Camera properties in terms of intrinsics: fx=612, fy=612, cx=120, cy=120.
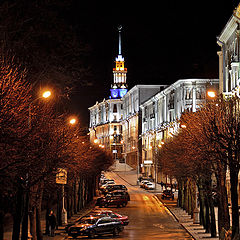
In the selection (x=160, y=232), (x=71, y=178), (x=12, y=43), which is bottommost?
(x=160, y=232)

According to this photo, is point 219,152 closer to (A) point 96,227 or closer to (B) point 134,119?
(A) point 96,227

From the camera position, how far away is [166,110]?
118312mm

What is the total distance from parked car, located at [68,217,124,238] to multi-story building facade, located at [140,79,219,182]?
1973 inches

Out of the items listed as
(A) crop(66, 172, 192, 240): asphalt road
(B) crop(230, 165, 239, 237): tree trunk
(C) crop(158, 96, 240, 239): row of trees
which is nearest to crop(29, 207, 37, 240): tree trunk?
(A) crop(66, 172, 192, 240): asphalt road

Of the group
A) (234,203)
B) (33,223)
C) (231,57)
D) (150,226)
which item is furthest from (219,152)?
(231,57)

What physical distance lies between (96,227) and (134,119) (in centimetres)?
12861

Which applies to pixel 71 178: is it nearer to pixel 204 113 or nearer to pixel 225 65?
pixel 204 113

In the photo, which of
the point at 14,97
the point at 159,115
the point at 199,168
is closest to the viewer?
the point at 14,97

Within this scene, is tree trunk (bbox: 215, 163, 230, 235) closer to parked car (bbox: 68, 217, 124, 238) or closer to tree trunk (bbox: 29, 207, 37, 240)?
parked car (bbox: 68, 217, 124, 238)

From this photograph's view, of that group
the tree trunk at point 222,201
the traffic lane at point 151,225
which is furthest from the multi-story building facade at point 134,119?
the tree trunk at point 222,201

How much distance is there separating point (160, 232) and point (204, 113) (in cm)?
887

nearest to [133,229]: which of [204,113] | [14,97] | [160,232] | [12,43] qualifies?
[160,232]

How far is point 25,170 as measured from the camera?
21.5 meters

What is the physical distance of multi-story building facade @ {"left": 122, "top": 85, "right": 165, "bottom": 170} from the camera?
506 ft
